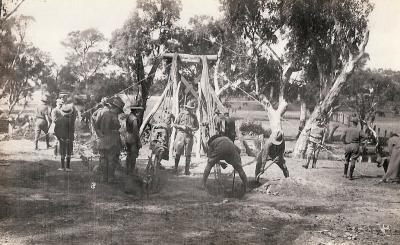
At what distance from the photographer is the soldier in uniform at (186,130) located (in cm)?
912

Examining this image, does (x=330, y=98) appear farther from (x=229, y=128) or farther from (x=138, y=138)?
(x=138, y=138)

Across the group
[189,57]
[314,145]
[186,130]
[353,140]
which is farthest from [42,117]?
[353,140]

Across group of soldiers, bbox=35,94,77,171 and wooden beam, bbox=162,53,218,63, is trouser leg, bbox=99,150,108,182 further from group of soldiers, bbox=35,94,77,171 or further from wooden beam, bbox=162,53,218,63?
wooden beam, bbox=162,53,218,63

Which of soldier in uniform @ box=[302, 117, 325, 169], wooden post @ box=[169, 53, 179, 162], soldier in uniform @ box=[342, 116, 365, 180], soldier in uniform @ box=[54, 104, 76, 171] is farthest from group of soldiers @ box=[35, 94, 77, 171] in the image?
soldier in uniform @ box=[302, 117, 325, 169]

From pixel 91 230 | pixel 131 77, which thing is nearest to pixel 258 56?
pixel 131 77

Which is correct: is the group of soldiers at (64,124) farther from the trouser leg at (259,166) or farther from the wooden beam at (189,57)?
the trouser leg at (259,166)

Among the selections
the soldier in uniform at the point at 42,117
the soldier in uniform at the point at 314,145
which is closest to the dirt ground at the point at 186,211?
the soldier in uniform at the point at 42,117

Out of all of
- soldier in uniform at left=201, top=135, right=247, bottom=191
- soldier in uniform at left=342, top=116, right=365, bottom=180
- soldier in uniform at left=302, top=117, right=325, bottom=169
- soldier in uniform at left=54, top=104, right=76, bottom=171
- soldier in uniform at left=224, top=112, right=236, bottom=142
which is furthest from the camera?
soldier in uniform at left=302, top=117, right=325, bottom=169

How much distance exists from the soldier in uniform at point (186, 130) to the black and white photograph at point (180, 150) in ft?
0.11

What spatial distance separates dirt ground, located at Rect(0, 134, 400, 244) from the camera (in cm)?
550

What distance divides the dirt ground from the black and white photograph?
3 cm

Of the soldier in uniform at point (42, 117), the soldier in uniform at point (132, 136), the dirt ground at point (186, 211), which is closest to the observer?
the dirt ground at point (186, 211)

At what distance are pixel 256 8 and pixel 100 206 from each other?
35.4 feet

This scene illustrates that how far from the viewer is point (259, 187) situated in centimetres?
806
